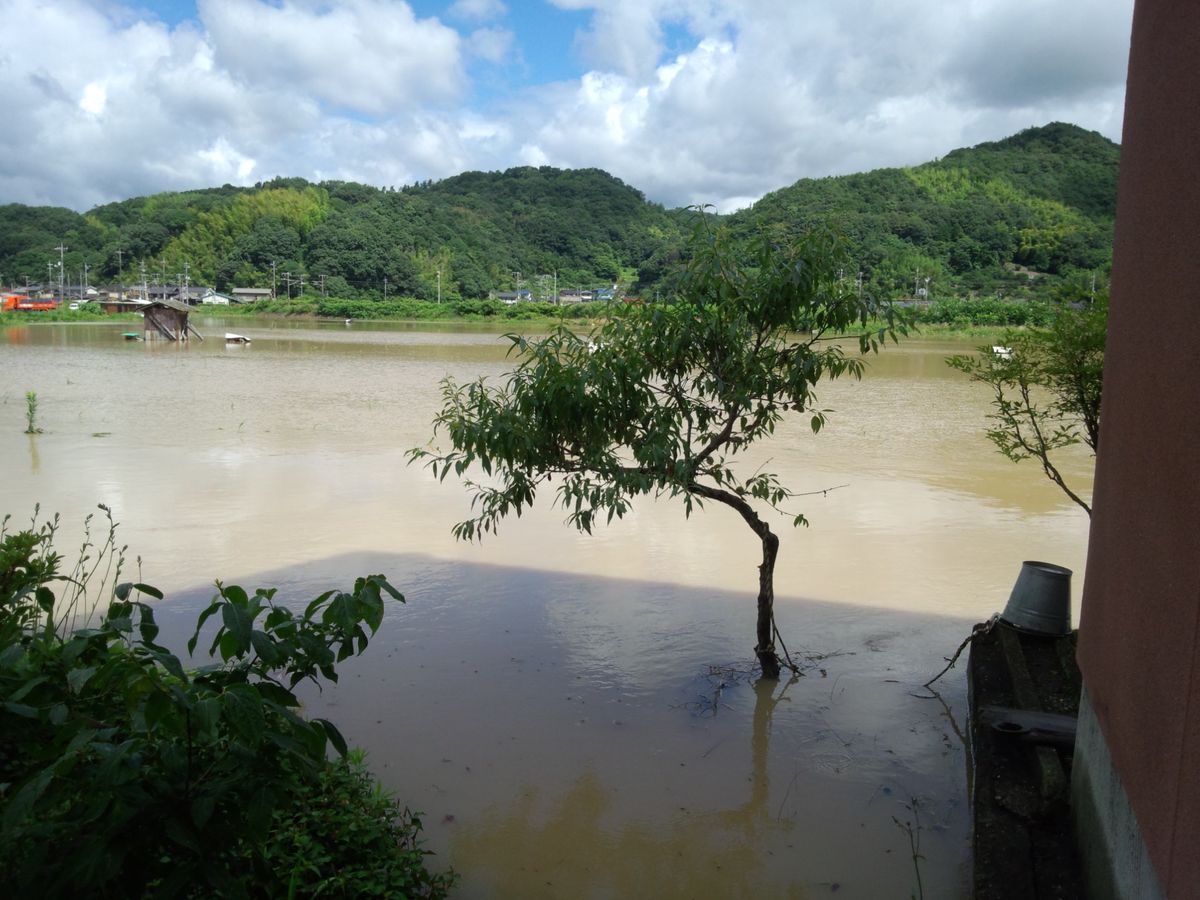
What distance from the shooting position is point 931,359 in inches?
1385

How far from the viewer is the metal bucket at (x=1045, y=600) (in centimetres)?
541

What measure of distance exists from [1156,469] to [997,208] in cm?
7924

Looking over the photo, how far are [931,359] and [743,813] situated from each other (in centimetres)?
3348

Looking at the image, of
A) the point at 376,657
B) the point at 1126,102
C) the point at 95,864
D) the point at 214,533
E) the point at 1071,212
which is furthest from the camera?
the point at 1071,212

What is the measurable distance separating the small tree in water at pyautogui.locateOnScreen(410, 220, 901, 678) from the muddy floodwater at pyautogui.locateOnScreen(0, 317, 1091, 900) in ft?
4.45

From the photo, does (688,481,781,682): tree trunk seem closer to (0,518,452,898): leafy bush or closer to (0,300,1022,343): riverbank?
(0,518,452,898): leafy bush

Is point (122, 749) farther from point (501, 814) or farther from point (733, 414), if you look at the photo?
point (733, 414)

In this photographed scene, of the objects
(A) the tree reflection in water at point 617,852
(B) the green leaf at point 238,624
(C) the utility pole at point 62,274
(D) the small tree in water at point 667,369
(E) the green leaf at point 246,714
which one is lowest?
(A) the tree reflection in water at point 617,852

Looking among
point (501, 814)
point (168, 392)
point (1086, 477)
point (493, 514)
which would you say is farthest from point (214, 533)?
point (168, 392)

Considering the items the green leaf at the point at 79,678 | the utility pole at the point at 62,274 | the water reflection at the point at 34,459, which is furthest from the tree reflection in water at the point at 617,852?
the utility pole at the point at 62,274

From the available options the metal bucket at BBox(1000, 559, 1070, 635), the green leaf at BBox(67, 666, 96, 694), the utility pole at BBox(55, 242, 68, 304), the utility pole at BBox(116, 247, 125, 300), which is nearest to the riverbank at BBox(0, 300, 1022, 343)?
the utility pole at BBox(55, 242, 68, 304)

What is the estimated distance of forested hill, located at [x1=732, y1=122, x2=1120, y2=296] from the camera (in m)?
63.4

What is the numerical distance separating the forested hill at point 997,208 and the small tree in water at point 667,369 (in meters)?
48.2

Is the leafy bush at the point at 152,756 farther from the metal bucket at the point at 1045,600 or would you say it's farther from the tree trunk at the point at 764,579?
the metal bucket at the point at 1045,600
